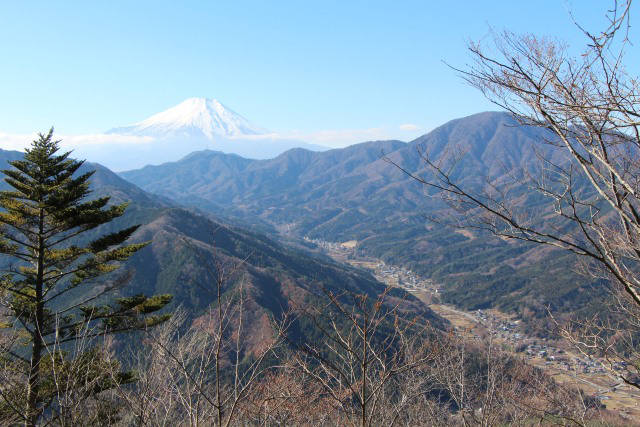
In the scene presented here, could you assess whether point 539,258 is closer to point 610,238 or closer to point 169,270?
point 169,270

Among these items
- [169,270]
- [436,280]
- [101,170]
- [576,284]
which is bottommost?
[436,280]

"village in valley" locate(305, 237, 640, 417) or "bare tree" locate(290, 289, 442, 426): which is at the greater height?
"bare tree" locate(290, 289, 442, 426)

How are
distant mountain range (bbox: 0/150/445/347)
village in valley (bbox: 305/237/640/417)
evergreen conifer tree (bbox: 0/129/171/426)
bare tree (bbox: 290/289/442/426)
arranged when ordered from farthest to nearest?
distant mountain range (bbox: 0/150/445/347) < evergreen conifer tree (bbox: 0/129/171/426) < village in valley (bbox: 305/237/640/417) < bare tree (bbox: 290/289/442/426)

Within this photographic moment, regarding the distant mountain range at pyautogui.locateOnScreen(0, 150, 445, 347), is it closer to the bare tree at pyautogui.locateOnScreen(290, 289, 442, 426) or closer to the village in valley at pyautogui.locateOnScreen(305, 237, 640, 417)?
the village in valley at pyautogui.locateOnScreen(305, 237, 640, 417)

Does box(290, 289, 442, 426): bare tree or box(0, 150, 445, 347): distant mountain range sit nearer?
box(290, 289, 442, 426): bare tree

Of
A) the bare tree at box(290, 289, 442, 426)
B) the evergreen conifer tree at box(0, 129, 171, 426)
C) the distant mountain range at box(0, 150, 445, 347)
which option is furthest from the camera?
the distant mountain range at box(0, 150, 445, 347)

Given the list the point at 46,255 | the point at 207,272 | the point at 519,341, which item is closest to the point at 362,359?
the point at 46,255

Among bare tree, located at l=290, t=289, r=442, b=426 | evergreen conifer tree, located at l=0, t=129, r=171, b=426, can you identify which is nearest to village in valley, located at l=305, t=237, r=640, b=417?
bare tree, located at l=290, t=289, r=442, b=426

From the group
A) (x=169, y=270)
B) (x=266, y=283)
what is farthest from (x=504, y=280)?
(x=169, y=270)

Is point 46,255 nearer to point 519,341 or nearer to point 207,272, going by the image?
point 207,272
